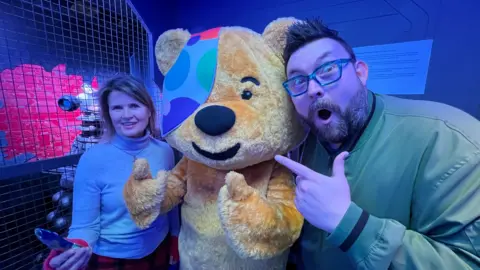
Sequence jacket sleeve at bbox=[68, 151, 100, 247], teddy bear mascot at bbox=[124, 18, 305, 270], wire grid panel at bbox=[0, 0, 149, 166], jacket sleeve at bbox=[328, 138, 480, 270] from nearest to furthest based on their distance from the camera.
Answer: jacket sleeve at bbox=[328, 138, 480, 270]
teddy bear mascot at bbox=[124, 18, 305, 270]
jacket sleeve at bbox=[68, 151, 100, 247]
wire grid panel at bbox=[0, 0, 149, 166]

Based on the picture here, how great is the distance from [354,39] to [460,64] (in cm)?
31

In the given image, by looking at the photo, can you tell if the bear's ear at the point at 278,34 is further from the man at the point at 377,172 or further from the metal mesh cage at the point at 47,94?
the metal mesh cage at the point at 47,94

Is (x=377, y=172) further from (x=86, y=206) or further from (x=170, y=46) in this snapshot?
(x=86, y=206)

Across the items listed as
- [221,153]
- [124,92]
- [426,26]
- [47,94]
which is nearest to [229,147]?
[221,153]

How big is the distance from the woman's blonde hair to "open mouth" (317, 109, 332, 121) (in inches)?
23.8

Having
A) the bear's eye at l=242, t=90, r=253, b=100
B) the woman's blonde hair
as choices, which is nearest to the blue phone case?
the woman's blonde hair

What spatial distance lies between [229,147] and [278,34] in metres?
0.33

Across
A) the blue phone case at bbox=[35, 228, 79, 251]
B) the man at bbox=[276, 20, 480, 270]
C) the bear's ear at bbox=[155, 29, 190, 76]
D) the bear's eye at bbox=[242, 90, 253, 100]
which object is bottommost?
the blue phone case at bbox=[35, 228, 79, 251]

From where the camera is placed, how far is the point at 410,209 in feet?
1.69

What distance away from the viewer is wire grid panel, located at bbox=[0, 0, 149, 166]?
35.4 inches

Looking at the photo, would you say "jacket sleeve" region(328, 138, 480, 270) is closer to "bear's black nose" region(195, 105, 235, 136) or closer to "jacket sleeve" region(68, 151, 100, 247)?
"bear's black nose" region(195, 105, 235, 136)

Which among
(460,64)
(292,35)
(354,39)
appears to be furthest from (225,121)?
(460,64)

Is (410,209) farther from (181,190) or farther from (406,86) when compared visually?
(181,190)

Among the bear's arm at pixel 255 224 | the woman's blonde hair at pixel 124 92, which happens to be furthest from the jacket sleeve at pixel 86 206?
the bear's arm at pixel 255 224
